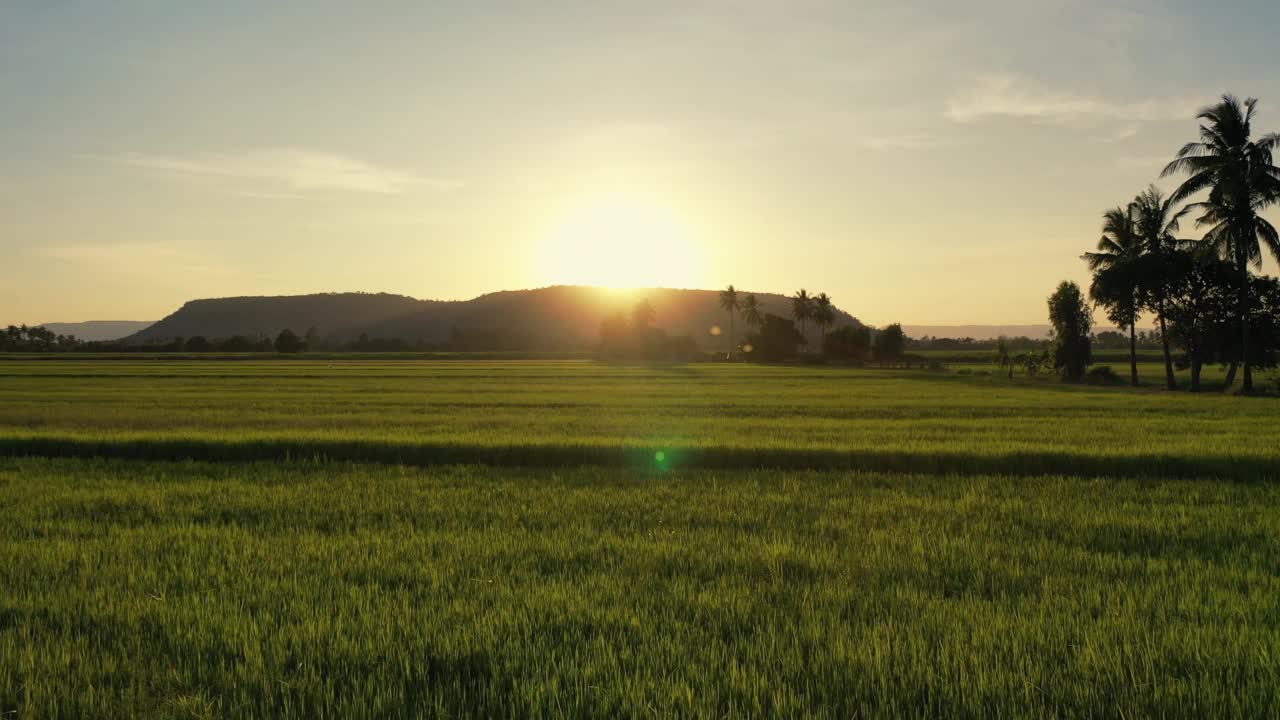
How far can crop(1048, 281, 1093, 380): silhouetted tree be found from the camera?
6850cm

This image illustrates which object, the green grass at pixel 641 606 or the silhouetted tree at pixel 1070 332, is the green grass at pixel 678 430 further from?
the silhouetted tree at pixel 1070 332

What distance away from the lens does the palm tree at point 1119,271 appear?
51188 mm

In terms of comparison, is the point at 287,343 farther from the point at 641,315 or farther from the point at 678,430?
the point at 678,430

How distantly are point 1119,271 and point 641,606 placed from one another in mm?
55702

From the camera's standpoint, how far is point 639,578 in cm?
740

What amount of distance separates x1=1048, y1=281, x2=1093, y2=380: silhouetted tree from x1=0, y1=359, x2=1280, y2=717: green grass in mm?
56800

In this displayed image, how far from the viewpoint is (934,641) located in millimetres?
5660

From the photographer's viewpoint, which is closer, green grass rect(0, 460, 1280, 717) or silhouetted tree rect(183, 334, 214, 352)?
green grass rect(0, 460, 1280, 717)

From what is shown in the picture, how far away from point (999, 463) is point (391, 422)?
1727cm

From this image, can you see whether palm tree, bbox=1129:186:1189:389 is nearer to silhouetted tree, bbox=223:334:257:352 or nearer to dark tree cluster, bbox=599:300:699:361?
dark tree cluster, bbox=599:300:699:361

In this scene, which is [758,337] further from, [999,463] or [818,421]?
[999,463]

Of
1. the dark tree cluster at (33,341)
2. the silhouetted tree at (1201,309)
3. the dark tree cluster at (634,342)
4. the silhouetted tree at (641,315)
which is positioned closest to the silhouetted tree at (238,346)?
the dark tree cluster at (33,341)

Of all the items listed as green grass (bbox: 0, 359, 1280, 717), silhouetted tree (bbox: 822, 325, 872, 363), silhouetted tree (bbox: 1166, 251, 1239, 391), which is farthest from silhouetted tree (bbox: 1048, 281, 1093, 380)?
green grass (bbox: 0, 359, 1280, 717)

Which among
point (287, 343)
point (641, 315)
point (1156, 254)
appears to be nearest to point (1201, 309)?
point (1156, 254)
